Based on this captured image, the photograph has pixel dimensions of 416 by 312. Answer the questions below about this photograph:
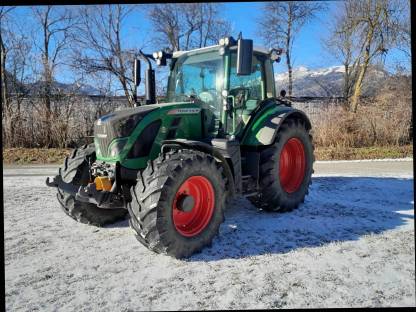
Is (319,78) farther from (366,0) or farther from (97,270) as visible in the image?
(97,270)

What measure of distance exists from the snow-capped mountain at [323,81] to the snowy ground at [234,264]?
9.58 meters

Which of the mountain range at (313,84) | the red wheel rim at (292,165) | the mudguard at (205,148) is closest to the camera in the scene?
the mudguard at (205,148)

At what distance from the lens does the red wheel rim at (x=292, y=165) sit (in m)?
5.09

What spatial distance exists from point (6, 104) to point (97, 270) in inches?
384

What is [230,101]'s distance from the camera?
13.7ft

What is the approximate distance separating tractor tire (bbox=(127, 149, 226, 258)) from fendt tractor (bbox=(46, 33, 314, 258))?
1cm

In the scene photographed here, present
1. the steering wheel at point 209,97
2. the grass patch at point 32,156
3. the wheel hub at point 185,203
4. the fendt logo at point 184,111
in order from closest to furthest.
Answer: the wheel hub at point 185,203, the fendt logo at point 184,111, the steering wheel at point 209,97, the grass patch at point 32,156

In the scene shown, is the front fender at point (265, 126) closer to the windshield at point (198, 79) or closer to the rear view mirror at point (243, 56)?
the windshield at point (198, 79)

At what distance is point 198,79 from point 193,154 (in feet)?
4.75

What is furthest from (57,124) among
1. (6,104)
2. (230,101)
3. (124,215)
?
(230,101)

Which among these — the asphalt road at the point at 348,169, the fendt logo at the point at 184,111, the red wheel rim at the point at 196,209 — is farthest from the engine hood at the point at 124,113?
the asphalt road at the point at 348,169

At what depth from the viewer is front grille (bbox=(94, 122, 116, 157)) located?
3.68m

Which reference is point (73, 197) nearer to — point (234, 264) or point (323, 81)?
point (234, 264)

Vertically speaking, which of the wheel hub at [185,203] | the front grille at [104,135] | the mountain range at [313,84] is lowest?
the wheel hub at [185,203]
